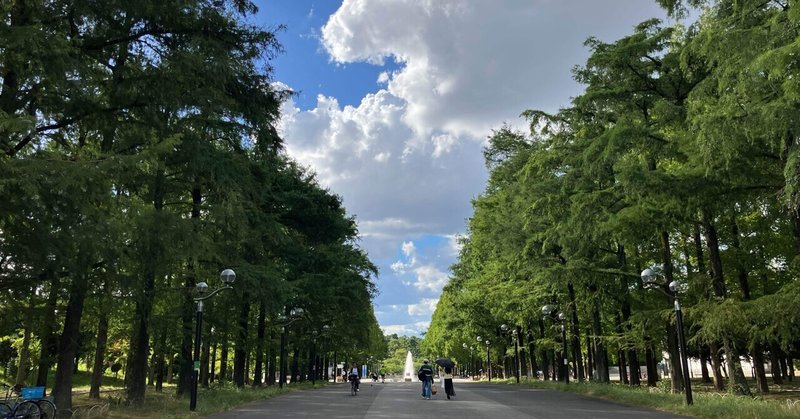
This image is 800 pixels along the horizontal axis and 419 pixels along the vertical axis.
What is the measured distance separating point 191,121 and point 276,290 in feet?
26.1

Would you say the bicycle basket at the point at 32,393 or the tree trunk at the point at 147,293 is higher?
the tree trunk at the point at 147,293

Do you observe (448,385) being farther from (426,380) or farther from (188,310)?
(188,310)

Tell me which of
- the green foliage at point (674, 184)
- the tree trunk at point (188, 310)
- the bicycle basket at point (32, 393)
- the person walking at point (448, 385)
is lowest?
the person walking at point (448, 385)

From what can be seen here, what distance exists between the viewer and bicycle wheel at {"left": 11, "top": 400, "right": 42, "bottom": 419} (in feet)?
36.3

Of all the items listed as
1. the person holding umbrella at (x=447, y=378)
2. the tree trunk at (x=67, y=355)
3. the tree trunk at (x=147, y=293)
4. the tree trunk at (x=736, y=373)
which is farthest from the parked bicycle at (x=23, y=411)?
the tree trunk at (x=736, y=373)

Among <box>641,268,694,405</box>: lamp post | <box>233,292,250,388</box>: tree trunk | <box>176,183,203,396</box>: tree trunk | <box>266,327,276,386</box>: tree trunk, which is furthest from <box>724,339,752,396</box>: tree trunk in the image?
<box>266,327,276,386</box>: tree trunk

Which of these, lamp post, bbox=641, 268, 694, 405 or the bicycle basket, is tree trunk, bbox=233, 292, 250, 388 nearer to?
the bicycle basket

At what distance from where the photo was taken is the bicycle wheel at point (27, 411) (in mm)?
11055

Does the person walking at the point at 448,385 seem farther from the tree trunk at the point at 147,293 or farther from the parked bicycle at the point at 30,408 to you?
the parked bicycle at the point at 30,408

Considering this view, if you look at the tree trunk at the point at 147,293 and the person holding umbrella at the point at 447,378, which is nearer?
the tree trunk at the point at 147,293

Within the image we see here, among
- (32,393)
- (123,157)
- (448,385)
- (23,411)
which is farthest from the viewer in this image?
(448,385)

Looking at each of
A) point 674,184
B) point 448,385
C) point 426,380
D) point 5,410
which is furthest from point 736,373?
point 5,410

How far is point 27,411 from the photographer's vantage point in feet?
36.6

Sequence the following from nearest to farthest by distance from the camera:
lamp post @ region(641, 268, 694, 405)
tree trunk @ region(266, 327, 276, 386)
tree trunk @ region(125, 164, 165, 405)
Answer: tree trunk @ region(125, 164, 165, 405), lamp post @ region(641, 268, 694, 405), tree trunk @ region(266, 327, 276, 386)
